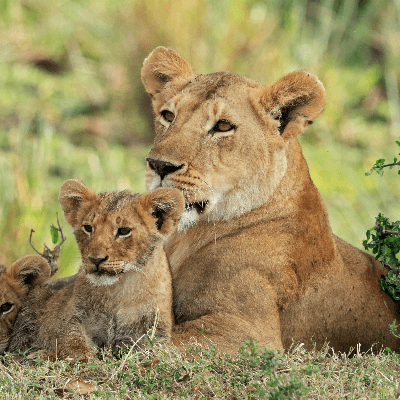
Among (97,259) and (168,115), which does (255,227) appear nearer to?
(168,115)

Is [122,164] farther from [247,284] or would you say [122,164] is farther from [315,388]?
[315,388]

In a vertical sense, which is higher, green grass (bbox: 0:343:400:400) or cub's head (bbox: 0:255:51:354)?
cub's head (bbox: 0:255:51:354)

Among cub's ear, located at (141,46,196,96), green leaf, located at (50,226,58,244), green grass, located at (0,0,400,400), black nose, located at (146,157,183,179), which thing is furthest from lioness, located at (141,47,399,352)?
green grass, located at (0,0,400,400)

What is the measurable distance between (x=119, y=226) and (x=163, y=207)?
0.26 m

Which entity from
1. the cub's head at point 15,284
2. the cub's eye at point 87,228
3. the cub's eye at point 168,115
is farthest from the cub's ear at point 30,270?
the cub's eye at point 168,115

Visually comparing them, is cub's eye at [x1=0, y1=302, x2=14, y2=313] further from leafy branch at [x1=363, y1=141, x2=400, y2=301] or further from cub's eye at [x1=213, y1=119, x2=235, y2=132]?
leafy branch at [x1=363, y1=141, x2=400, y2=301]

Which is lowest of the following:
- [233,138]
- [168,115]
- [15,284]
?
[15,284]

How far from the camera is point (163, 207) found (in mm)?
3549

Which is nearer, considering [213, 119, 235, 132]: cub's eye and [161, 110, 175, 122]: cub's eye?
[213, 119, 235, 132]: cub's eye

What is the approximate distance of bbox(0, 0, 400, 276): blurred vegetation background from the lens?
8477mm

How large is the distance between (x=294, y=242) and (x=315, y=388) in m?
1.02

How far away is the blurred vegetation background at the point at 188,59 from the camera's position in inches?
334

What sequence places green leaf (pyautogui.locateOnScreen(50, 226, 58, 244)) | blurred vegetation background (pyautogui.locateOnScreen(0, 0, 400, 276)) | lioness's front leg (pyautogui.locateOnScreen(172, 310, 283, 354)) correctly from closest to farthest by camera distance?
lioness's front leg (pyautogui.locateOnScreen(172, 310, 283, 354)) → green leaf (pyautogui.locateOnScreen(50, 226, 58, 244)) → blurred vegetation background (pyautogui.locateOnScreen(0, 0, 400, 276))

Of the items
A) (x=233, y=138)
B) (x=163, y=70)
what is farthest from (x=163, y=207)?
(x=163, y=70)
